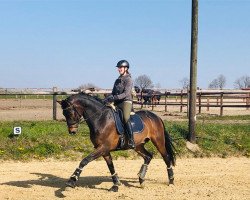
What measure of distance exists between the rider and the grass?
4.85 metres

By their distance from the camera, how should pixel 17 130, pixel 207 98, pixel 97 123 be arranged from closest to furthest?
pixel 97 123 → pixel 17 130 → pixel 207 98

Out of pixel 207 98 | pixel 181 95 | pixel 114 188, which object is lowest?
pixel 114 188

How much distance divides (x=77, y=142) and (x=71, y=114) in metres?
5.54

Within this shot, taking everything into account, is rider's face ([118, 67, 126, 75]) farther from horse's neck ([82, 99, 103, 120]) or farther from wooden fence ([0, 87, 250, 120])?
wooden fence ([0, 87, 250, 120])

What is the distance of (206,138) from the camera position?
1714 centimetres

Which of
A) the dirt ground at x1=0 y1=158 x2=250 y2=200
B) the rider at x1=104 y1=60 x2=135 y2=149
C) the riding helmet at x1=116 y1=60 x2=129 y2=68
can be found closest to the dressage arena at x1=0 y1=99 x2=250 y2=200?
the dirt ground at x1=0 y1=158 x2=250 y2=200

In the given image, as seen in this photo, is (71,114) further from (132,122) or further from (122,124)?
(132,122)

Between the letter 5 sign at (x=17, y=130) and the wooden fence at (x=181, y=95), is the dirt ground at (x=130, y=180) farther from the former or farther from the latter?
the wooden fence at (x=181, y=95)

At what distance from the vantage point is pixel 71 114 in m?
10.0

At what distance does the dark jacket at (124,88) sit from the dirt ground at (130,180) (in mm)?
2134

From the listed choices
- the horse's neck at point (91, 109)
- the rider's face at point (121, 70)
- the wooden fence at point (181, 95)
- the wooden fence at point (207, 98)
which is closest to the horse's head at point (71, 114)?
the horse's neck at point (91, 109)

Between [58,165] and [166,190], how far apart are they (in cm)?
457

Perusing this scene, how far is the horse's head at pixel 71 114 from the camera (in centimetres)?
993

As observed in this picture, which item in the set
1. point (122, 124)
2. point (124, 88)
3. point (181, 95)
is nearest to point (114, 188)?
point (122, 124)
